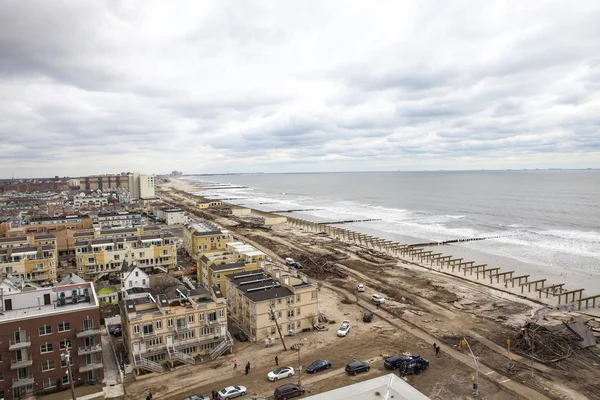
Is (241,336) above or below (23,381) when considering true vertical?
below

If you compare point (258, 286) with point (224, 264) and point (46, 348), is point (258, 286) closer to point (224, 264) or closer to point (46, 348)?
point (224, 264)

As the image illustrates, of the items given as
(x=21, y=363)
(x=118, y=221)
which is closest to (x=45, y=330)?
(x=21, y=363)

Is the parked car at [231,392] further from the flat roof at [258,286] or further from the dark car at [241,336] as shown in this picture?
the flat roof at [258,286]

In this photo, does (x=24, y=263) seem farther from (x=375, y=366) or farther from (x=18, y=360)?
(x=375, y=366)

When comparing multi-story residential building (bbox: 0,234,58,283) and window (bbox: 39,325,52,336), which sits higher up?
window (bbox: 39,325,52,336)

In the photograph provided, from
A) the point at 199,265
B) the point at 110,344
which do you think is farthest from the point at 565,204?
the point at 110,344

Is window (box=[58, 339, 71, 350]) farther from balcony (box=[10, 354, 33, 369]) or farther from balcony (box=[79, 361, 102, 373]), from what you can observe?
balcony (box=[79, 361, 102, 373])

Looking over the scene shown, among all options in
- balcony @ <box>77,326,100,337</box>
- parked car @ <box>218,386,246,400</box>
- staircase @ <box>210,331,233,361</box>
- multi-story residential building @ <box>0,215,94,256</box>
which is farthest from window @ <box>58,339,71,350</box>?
multi-story residential building @ <box>0,215,94,256</box>
